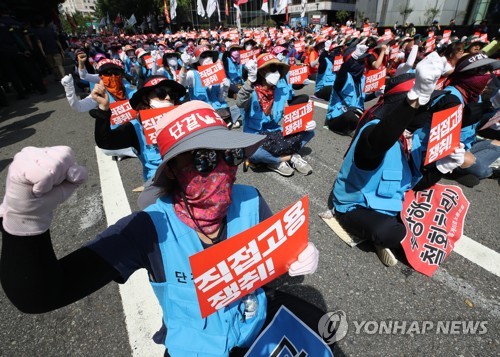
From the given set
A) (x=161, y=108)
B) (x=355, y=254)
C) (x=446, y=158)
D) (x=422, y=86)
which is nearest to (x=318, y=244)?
(x=355, y=254)

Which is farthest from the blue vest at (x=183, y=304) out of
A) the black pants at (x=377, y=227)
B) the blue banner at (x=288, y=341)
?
the black pants at (x=377, y=227)

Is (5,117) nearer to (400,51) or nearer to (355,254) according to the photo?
(355,254)

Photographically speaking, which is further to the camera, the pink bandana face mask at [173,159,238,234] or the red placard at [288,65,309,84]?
the red placard at [288,65,309,84]

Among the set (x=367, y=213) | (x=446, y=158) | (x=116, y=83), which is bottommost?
(x=367, y=213)

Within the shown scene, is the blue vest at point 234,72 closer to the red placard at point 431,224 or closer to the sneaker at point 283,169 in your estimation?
the sneaker at point 283,169

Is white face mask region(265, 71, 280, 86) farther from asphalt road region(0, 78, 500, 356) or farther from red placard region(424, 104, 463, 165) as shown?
red placard region(424, 104, 463, 165)

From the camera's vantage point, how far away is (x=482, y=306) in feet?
6.71

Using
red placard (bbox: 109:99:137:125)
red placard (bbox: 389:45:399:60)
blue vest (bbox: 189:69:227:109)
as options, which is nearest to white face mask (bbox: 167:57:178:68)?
blue vest (bbox: 189:69:227:109)

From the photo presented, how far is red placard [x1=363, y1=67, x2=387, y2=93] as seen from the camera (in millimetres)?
5738

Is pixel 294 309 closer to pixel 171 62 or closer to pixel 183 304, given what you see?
pixel 183 304

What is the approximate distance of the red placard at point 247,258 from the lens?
45.7 inches

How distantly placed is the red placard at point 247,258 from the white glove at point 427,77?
3.39 feet

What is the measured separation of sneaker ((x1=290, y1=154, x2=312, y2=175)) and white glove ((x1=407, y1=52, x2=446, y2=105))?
2.49 metres

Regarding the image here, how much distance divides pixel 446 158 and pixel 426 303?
4.55 feet
